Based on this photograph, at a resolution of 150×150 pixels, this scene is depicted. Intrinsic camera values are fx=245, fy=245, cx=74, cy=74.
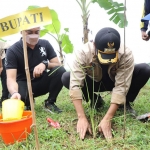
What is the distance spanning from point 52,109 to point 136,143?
111 centimetres

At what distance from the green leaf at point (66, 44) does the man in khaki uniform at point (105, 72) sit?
153 centimetres

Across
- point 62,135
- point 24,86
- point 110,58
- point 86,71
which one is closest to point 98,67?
point 86,71

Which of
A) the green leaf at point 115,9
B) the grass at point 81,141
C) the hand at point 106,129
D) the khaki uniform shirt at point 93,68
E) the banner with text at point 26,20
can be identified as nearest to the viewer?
the banner with text at point 26,20

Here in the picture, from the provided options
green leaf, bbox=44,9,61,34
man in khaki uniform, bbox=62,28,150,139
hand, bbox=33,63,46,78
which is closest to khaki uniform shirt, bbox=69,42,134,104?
man in khaki uniform, bbox=62,28,150,139

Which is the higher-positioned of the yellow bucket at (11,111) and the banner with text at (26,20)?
the banner with text at (26,20)

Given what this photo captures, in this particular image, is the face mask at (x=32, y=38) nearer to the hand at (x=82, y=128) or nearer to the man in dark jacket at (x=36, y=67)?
the man in dark jacket at (x=36, y=67)

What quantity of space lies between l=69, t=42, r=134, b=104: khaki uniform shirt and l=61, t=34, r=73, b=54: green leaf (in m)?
1.71

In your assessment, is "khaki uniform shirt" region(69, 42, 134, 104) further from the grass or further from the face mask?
the face mask

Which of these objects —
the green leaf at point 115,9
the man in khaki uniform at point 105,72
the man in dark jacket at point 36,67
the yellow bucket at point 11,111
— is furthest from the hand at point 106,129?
the green leaf at point 115,9

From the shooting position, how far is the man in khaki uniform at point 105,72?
1851 mm

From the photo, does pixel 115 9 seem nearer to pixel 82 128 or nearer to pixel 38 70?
pixel 38 70

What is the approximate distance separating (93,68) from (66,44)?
6.17ft

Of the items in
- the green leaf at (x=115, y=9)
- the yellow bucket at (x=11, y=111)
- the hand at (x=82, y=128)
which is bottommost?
the hand at (x=82, y=128)

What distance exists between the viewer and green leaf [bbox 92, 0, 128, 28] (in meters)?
3.00
